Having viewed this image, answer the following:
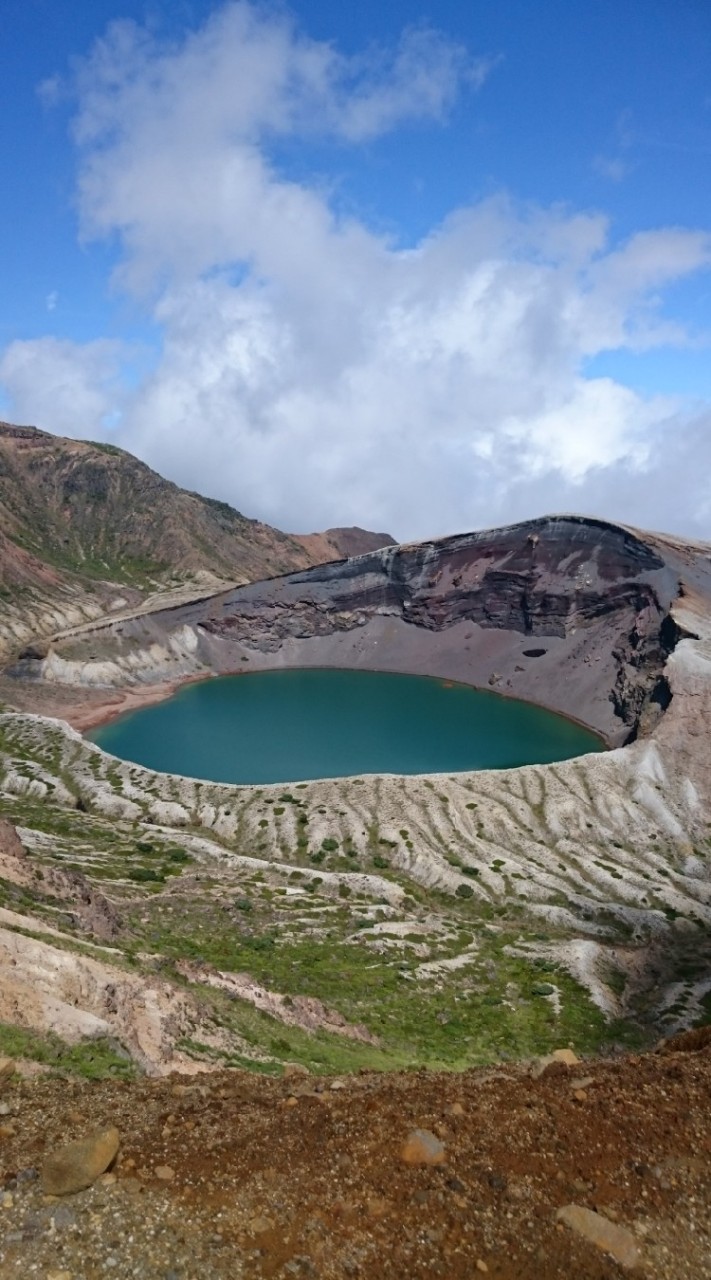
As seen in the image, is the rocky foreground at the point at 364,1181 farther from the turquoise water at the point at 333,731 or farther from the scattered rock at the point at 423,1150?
the turquoise water at the point at 333,731

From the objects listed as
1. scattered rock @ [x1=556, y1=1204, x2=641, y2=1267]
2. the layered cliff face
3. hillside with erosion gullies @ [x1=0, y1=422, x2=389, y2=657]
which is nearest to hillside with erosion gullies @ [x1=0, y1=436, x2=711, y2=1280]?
scattered rock @ [x1=556, y1=1204, x2=641, y2=1267]

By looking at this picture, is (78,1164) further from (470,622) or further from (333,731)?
(470,622)

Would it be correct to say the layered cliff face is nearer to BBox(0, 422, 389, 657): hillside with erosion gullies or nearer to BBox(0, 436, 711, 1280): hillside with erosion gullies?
BBox(0, 436, 711, 1280): hillside with erosion gullies

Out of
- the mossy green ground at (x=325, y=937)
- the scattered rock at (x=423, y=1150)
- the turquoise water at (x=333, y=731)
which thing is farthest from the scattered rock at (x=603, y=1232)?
the turquoise water at (x=333, y=731)

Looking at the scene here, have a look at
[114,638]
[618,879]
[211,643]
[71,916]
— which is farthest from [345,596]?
[71,916]

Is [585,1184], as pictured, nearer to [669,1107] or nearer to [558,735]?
[669,1107]
